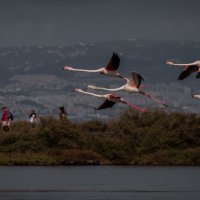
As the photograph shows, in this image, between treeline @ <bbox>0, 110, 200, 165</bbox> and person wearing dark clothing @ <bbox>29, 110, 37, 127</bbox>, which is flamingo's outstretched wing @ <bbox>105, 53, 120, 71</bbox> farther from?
person wearing dark clothing @ <bbox>29, 110, 37, 127</bbox>

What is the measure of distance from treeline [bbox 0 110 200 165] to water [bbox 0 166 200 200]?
8.22 ft

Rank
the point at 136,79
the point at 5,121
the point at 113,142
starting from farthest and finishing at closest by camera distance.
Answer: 1. the point at 113,142
2. the point at 5,121
3. the point at 136,79

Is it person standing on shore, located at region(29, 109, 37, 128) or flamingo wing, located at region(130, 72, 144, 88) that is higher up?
flamingo wing, located at region(130, 72, 144, 88)

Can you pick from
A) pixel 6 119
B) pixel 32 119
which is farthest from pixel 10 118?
pixel 32 119

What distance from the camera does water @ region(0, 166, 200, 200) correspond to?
48441mm

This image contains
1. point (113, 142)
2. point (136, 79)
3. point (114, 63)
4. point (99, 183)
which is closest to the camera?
point (114, 63)

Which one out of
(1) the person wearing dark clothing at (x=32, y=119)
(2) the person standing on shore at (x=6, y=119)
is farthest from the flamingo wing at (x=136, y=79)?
(1) the person wearing dark clothing at (x=32, y=119)

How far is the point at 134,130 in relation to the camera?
6931 cm

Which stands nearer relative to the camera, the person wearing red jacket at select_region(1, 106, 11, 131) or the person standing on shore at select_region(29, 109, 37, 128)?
the person wearing red jacket at select_region(1, 106, 11, 131)

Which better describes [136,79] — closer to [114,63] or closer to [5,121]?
[114,63]

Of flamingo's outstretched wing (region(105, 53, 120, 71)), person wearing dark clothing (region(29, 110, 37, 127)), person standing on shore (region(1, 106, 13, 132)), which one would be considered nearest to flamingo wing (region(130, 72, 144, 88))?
flamingo's outstretched wing (region(105, 53, 120, 71))

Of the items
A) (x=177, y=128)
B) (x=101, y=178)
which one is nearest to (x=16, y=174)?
(x=101, y=178)

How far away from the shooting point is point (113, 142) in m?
68.1

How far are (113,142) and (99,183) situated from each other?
542 inches
